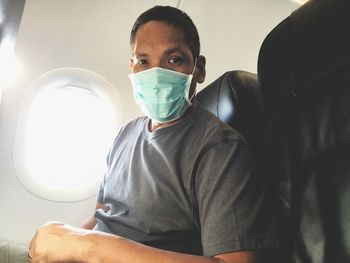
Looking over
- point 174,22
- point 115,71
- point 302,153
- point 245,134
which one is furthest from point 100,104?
point 302,153

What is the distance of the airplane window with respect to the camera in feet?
4.63

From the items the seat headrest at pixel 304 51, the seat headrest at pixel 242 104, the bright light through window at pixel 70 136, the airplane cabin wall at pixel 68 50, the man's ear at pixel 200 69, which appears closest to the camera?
the seat headrest at pixel 304 51

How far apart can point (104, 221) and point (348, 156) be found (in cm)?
73

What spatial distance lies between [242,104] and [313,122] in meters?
0.28

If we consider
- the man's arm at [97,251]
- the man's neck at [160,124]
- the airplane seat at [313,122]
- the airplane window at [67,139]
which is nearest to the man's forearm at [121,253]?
the man's arm at [97,251]

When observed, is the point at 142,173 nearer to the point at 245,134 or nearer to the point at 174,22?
the point at 245,134

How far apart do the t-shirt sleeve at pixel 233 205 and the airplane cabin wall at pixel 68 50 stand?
90cm

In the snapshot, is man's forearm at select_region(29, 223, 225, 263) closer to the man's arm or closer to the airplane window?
the man's arm

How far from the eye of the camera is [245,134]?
913 millimetres

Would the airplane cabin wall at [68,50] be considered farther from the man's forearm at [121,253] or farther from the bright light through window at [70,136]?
the man's forearm at [121,253]

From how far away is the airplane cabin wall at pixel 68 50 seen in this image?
1.33 m

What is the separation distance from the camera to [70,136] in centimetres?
159

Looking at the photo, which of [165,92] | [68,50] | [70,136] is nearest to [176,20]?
[165,92]

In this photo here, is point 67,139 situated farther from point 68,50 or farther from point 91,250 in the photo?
point 91,250
